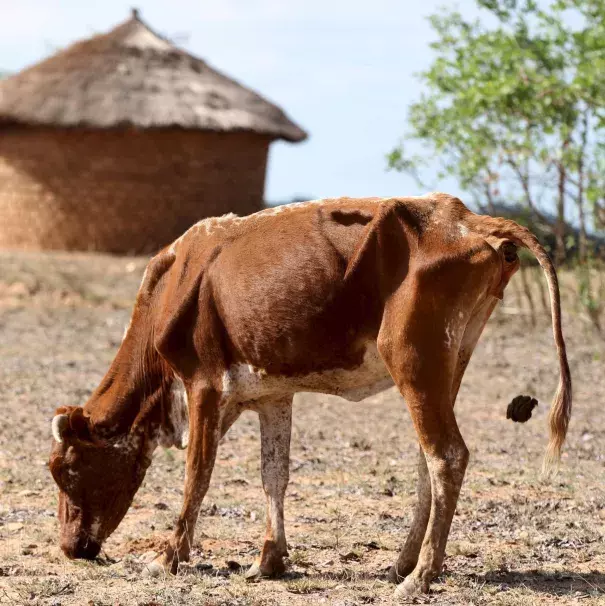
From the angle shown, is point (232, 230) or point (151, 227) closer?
point (232, 230)

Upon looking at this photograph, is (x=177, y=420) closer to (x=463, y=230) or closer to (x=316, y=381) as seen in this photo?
(x=316, y=381)

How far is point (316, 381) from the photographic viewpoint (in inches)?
211

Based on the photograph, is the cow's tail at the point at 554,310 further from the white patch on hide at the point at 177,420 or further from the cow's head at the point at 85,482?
Result: the cow's head at the point at 85,482

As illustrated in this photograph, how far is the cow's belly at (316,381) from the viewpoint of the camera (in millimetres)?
5289

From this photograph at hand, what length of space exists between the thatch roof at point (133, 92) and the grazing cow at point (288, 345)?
14.4 meters

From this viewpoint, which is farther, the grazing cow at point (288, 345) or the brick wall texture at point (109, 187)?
the brick wall texture at point (109, 187)

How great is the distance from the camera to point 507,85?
11508 mm

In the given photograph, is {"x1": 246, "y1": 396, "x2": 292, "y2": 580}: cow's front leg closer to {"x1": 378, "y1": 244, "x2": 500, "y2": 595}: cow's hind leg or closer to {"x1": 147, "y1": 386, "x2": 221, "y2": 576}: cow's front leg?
{"x1": 147, "y1": 386, "x2": 221, "y2": 576}: cow's front leg

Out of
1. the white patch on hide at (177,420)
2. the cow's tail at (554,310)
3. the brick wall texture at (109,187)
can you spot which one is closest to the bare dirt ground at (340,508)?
the white patch on hide at (177,420)

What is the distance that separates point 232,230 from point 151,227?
14511 millimetres

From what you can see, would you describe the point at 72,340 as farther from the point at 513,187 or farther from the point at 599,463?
the point at 599,463

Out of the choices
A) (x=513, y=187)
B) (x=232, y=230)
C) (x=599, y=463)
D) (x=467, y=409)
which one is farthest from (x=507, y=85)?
(x=232, y=230)

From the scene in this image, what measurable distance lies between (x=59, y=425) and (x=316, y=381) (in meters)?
1.28

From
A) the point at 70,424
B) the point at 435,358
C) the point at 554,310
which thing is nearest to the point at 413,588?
the point at 435,358
